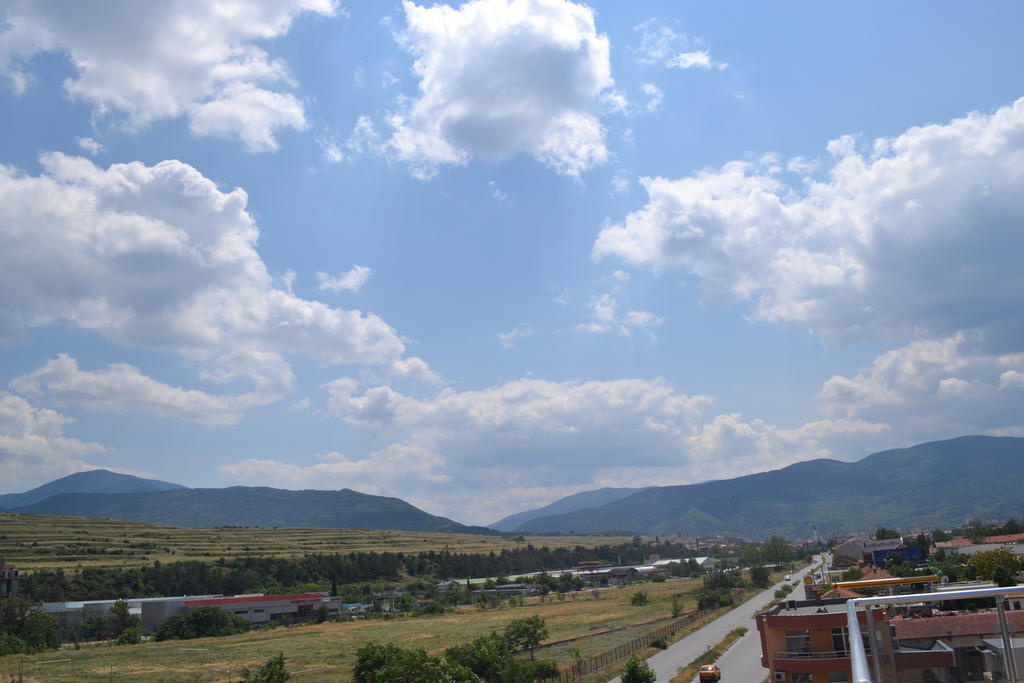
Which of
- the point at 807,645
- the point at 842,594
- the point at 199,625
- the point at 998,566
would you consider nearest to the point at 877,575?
the point at 998,566

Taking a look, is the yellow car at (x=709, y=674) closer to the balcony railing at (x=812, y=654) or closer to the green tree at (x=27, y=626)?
the balcony railing at (x=812, y=654)

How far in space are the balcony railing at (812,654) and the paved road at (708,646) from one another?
36.2 ft

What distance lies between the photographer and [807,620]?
115 ft

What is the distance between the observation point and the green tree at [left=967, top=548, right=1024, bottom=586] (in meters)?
61.3

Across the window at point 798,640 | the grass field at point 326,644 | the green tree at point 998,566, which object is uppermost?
the window at point 798,640

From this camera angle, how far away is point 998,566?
63.3m

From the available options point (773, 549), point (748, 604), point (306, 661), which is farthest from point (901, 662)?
point (773, 549)

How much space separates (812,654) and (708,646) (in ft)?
103

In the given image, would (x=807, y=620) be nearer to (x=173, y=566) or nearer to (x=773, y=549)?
(x=173, y=566)

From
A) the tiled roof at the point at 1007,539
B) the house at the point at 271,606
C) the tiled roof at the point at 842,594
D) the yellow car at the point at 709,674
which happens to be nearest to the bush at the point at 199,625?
the house at the point at 271,606

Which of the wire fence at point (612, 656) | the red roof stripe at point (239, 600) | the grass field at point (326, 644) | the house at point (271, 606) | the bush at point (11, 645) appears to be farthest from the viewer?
the house at point (271, 606)

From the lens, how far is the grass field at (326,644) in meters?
60.6

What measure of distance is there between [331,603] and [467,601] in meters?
25.4

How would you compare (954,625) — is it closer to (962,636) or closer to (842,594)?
(962,636)
